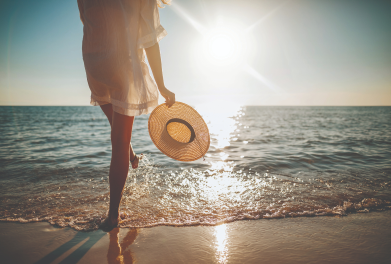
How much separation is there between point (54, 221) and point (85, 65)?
158 cm

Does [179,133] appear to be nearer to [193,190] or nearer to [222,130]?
[193,190]

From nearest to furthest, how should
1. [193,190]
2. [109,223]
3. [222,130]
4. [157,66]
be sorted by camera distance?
[157,66]
[109,223]
[193,190]
[222,130]

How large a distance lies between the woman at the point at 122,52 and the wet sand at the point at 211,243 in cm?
85

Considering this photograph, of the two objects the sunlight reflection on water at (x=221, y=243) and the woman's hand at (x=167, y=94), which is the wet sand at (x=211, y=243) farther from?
the woman's hand at (x=167, y=94)

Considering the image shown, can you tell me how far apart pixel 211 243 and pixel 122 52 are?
1670 millimetres

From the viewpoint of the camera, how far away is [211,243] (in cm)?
171

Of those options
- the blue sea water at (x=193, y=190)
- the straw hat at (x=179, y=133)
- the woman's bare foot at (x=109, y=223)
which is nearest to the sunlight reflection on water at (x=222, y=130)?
the blue sea water at (x=193, y=190)

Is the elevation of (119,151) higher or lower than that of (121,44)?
lower

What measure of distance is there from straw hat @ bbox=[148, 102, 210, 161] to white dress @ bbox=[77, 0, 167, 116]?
2.18ft

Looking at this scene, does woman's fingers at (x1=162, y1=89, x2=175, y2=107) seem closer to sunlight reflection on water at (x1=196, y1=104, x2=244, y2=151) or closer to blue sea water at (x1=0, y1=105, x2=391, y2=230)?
blue sea water at (x1=0, y1=105, x2=391, y2=230)

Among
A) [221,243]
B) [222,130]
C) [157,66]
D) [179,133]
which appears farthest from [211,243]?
[222,130]

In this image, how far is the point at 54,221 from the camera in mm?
2041

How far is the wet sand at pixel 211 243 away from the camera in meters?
1.51

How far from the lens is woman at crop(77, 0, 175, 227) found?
1.48 meters
